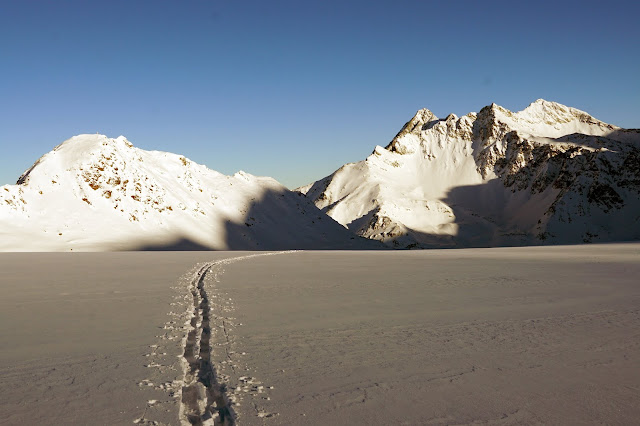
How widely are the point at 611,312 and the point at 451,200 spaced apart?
592 feet

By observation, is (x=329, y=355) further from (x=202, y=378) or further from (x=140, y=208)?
(x=140, y=208)

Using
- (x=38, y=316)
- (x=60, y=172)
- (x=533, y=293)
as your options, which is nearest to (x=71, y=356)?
(x=38, y=316)

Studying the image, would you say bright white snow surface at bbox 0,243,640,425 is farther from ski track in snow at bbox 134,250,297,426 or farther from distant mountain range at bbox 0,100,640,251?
distant mountain range at bbox 0,100,640,251

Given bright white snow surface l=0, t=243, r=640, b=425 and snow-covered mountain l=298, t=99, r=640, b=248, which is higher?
snow-covered mountain l=298, t=99, r=640, b=248

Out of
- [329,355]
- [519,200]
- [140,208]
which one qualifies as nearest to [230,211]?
[140,208]

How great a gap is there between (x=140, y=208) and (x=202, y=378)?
60564 millimetres

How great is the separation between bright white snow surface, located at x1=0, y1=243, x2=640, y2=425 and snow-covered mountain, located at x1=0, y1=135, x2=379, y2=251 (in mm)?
42489

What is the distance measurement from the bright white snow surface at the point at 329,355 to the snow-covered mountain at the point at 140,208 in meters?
42.5

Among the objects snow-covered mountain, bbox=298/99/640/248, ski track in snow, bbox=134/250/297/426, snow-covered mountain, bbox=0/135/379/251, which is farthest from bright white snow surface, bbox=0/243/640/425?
snow-covered mountain, bbox=298/99/640/248

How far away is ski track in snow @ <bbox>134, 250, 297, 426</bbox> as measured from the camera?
18.9ft

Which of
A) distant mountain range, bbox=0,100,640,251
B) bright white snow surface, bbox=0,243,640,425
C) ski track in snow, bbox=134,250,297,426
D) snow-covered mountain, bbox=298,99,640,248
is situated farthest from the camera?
snow-covered mountain, bbox=298,99,640,248

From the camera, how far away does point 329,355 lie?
27.5 feet

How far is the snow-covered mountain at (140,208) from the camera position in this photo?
55000 millimetres

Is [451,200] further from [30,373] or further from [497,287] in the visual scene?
[30,373]
